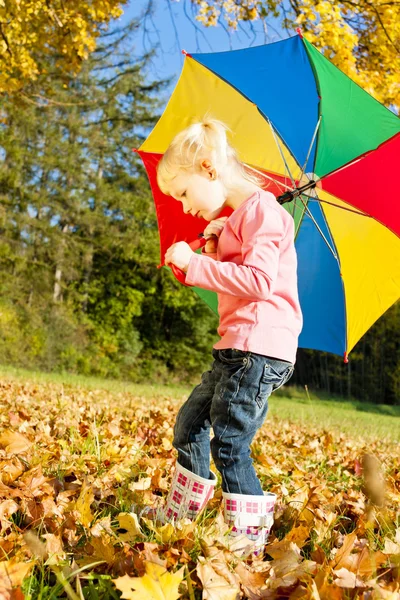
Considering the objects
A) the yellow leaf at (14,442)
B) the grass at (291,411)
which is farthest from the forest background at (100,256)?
the yellow leaf at (14,442)

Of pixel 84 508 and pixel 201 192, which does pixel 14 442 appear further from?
pixel 201 192

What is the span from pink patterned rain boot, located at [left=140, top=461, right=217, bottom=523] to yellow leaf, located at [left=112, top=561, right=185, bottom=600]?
0.64 meters

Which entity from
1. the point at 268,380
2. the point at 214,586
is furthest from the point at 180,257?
the point at 214,586

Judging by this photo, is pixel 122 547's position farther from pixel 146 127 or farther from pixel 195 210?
pixel 146 127

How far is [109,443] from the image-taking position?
283cm

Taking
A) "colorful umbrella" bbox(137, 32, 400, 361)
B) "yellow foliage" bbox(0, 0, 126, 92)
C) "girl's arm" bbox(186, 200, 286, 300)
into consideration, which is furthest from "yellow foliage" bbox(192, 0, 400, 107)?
"girl's arm" bbox(186, 200, 286, 300)

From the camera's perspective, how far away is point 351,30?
631 cm

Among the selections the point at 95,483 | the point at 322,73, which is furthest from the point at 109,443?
the point at 322,73

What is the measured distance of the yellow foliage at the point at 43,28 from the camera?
23.4 ft

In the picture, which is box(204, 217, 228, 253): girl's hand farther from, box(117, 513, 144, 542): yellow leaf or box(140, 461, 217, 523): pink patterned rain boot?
box(117, 513, 144, 542): yellow leaf

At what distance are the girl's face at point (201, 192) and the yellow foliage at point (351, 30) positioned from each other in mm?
4636

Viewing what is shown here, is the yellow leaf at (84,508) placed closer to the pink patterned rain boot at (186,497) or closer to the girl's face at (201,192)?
the pink patterned rain boot at (186,497)

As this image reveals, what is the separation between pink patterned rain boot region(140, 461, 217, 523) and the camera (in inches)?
76.1

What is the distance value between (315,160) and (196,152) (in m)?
0.95
